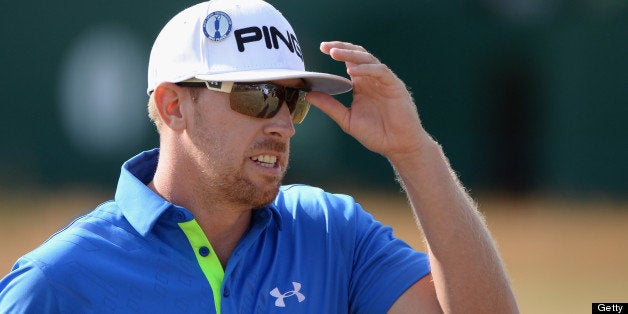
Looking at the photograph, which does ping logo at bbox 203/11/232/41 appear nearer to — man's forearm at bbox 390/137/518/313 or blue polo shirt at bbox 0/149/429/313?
blue polo shirt at bbox 0/149/429/313

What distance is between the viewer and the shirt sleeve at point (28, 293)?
Result: 2658 millimetres

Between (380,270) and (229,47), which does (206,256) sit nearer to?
(380,270)

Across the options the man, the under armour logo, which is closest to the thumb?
the man

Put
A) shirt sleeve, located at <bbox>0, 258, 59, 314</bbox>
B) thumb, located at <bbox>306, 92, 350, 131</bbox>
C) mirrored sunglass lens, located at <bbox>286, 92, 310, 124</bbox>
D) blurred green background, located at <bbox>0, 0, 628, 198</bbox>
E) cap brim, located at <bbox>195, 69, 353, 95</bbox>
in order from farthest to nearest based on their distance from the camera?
blurred green background, located at <bbox>0, 0, 628, 198</bbox>
mirrored sunglass lens, located at <bbox>286, 92, 310, 124</bbox>
thumb, located at <bbox>306, 92, 350, 131</bbox>
cap brim, located at <bbox>195, 69, 353, 95</bbox>
shirt sleeve, located at <bbox>0, 258, 59, 314</bbox>

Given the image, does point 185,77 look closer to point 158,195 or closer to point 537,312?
point 158,195

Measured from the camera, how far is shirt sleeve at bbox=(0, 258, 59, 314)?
2658mm

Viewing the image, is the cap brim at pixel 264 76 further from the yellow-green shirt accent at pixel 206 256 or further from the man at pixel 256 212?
the yellow-green shirt accent at pixel 206 256

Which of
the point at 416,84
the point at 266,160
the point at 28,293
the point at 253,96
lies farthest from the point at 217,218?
the point at 416,84

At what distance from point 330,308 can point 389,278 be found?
0.72ft

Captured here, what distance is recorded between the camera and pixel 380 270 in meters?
3.14

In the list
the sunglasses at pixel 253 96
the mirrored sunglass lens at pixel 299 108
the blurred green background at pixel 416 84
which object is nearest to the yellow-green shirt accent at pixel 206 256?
the sunglasses at pixel 253 96

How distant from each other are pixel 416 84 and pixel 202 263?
10.4 metres

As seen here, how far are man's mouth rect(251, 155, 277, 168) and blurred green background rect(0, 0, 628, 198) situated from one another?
9387 mm

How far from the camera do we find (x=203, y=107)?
3186 mm
